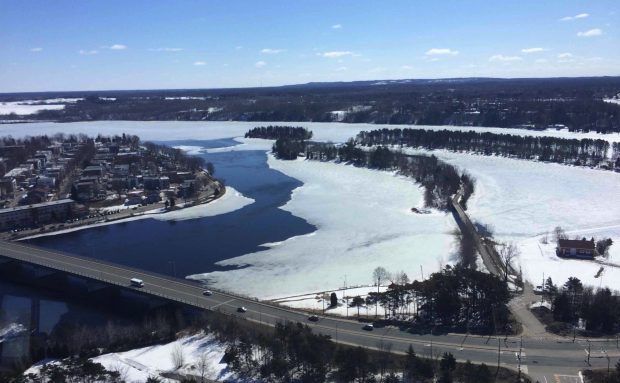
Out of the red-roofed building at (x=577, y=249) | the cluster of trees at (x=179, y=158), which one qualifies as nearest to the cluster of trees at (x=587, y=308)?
the red-roofed building at (x=577, y=249)

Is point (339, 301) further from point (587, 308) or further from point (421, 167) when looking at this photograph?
point (421, 167)

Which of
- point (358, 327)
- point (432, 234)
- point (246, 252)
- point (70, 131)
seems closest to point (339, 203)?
point (432, 234)

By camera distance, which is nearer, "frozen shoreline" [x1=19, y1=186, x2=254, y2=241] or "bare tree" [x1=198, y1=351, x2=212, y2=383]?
"bare tree" [x1=198, y1=351, x2=212, y2=383]

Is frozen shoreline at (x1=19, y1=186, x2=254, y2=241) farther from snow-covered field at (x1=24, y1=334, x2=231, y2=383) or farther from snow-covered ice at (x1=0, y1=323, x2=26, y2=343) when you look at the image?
snow-covered field at (x1=24, y1=334, x2=231, y2=383)

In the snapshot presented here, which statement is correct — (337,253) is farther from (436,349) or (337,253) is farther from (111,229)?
(111,229)

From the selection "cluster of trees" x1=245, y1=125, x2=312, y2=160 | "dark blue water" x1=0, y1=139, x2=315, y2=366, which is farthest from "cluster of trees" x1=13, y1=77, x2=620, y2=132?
"dark blue water" x1=0, y1=139, x2=315, y2=366
